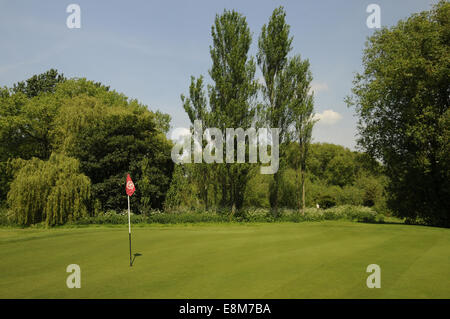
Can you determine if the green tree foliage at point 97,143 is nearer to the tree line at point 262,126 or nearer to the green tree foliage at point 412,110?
the tree line at point 262,126

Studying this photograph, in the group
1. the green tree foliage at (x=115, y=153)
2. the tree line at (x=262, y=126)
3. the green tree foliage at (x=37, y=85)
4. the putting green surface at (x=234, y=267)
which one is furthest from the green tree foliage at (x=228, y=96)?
the green tree foliage at (x=37, y=85)

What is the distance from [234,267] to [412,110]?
19.9m

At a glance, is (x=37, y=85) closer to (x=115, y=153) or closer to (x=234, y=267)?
(x=115, y=153)

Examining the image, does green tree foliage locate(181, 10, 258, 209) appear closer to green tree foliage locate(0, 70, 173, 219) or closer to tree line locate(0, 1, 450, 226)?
tree line locate(0, 1, 450, 226)

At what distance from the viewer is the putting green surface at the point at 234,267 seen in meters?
6.60

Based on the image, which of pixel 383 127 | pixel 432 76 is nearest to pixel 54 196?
pixel 383 127

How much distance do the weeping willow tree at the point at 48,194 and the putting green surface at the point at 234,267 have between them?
9.11 m

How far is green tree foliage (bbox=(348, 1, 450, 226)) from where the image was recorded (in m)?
21.6

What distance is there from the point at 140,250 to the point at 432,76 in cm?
2146

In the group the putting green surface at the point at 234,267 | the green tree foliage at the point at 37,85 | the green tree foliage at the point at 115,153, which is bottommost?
the putting green surface at the point at 234,267

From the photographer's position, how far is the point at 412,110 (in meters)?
22.2

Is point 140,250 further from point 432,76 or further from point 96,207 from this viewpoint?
point 432,76

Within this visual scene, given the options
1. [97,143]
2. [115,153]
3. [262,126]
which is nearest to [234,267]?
[262,126]

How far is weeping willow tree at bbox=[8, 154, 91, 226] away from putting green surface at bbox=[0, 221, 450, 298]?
29.9 feet
